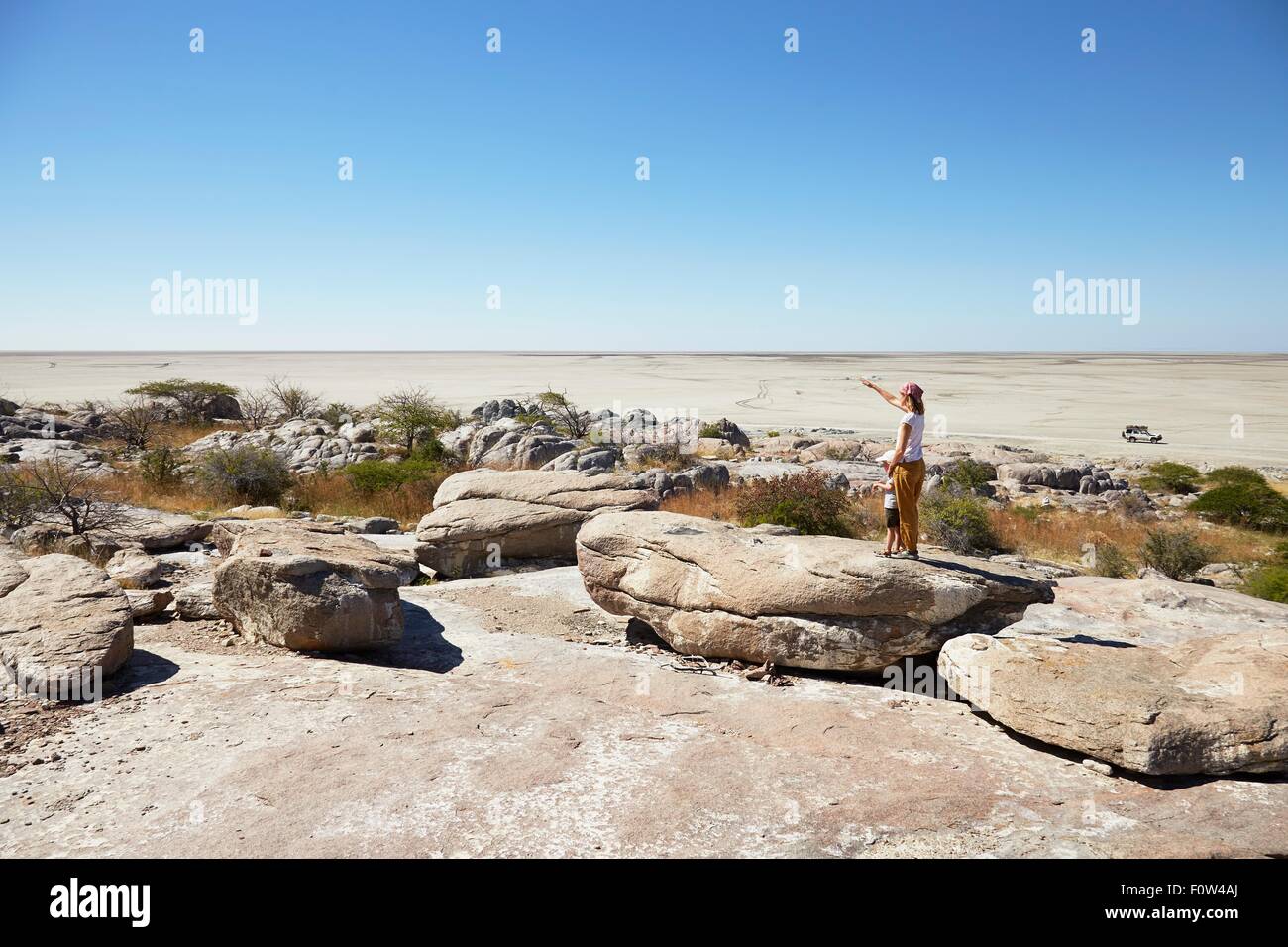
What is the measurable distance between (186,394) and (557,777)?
1508 inches

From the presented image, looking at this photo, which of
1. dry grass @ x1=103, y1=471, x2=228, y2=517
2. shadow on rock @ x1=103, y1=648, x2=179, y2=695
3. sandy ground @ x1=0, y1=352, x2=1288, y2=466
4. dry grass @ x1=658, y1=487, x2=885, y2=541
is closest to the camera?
shadow on rock @ x1=103, y1=648, x2=179, y2=695

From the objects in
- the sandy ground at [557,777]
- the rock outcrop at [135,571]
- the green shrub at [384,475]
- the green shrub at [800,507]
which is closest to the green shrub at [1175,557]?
the green shrub at [800,507]

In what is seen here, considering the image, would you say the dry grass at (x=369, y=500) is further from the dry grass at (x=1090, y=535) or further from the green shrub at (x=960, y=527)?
the dry grass at (x=1090, y=535)

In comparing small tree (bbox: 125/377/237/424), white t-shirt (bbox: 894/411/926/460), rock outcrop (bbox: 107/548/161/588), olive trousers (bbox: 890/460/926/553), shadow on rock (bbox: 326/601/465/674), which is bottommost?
shadow on rock (bbox: 326/601/465/674)

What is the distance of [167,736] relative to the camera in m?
5.77

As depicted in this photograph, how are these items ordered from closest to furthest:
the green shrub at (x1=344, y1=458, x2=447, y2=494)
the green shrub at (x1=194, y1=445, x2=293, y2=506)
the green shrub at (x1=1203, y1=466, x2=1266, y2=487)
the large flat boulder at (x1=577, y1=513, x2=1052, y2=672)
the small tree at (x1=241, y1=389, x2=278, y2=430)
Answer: the large flat boulder at (x1=577, y1=513, x2=1052, y2=672)
the green shrub at (x1=194, y1=445, x2=293, y2=506)
the green shrub at (x1=344, y1=458, x2=447, y2=494)
the green shrub at (x1=1203, y1=466, x2=1266, y2=487)
the small tree at (x1=241, y1=389, x2=278, y2=430)

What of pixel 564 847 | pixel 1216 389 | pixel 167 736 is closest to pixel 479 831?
pixel 564 847

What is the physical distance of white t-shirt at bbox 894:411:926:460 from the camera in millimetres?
7617

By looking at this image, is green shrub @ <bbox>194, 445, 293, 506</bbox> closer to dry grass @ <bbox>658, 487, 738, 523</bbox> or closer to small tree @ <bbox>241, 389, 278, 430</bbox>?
dry grass @ <bbox>658, 487, 738, 523</bbox>

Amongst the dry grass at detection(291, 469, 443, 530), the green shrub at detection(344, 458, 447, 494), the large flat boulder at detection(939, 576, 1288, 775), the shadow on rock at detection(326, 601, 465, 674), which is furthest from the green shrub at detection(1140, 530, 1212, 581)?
the green shrub at detection(344, 458, 447, 494)

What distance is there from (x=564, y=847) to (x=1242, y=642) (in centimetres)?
645

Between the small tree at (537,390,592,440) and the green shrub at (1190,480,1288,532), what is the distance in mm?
22189

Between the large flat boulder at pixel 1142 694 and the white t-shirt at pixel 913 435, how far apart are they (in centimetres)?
198

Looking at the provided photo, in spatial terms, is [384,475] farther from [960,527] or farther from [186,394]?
[186,394]
